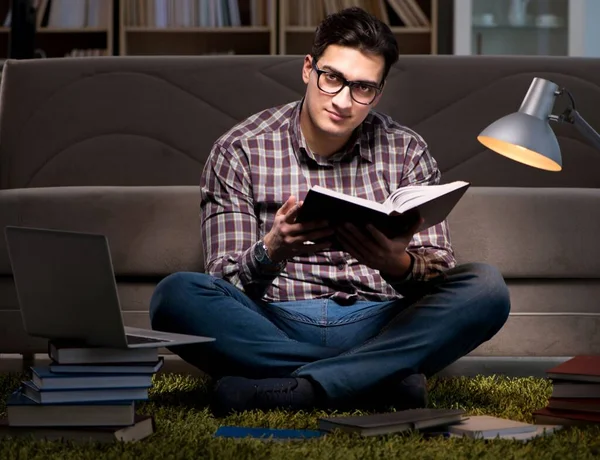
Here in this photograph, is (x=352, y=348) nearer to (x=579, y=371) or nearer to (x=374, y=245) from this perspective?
(x=374, y=245)

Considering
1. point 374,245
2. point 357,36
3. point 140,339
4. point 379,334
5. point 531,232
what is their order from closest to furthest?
point 140,339
point 374,245
point 379,334
point 357,36
point 531,232

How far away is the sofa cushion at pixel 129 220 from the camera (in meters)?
2.19

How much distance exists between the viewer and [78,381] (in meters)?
1.34

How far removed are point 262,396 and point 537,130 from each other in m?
0.60

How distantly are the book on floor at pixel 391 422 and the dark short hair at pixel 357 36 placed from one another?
0.70 meters

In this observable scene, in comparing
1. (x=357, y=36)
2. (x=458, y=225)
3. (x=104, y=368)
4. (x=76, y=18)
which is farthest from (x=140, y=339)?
(x=76, y=18)

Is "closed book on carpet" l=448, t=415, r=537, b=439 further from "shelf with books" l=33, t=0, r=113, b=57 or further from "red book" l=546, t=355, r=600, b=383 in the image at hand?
"shelf with books" l=33, t=0, r=113, b=57

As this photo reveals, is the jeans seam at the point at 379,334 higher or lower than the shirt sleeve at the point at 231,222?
lower

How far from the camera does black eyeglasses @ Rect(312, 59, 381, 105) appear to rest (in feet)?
5.88

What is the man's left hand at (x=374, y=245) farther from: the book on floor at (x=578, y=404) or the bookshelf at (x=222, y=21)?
the bookshelf at (x=222, y=21)

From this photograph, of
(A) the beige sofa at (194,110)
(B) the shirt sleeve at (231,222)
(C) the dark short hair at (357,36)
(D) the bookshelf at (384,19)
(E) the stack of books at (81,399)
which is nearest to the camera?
(E) the stack of books at (81,399)

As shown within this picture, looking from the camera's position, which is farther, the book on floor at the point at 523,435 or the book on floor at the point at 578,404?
the book on floor at the point at 578,404

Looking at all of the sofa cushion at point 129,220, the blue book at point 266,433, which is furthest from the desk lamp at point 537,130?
the sofa cushion at point 129,220

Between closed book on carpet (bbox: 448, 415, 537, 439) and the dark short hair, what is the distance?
714 millimetres
